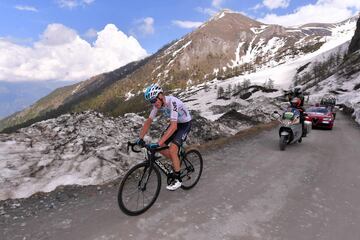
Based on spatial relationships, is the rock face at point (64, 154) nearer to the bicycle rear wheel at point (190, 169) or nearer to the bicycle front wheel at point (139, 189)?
the bicycle rear wheel at point (190, 169)

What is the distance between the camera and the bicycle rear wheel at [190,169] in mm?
9500

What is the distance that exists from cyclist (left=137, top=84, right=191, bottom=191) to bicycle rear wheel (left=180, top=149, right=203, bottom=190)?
1.92 feet

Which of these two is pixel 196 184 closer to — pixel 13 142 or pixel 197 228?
pixel 197 228

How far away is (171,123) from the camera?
8.11 m

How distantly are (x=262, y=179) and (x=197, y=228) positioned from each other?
176 inches

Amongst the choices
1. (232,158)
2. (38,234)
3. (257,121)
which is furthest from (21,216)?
(257,121)

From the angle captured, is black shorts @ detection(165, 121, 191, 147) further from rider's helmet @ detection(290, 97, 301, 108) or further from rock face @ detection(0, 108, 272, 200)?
rider's helmet @ detection(290, 97, 301, 108)

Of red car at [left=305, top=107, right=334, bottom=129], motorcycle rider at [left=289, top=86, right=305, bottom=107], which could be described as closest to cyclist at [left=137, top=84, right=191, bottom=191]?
motorcycle rider at [left=289, top=86, right=305, bottom=107]

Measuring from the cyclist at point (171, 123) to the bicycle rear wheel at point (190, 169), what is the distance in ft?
1.92

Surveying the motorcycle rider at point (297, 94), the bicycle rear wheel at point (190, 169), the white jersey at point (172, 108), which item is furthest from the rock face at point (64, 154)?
the motorcycle rider at point (297, 94)

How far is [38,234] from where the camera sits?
675cm

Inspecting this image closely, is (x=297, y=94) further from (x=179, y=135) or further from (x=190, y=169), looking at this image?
(x=179, y=135)

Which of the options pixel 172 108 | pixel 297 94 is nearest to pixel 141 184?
pixel 172 108

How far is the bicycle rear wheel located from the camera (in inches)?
374
